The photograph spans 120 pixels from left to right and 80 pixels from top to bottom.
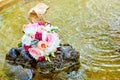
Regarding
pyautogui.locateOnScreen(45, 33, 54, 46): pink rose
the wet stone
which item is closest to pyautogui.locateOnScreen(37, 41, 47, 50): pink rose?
pyautogui.locateOnScreen(45, 33, 54, 46): pink rose

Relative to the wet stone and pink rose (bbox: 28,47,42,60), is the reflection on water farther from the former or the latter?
pink rose (bbox: 28,47,42,60)

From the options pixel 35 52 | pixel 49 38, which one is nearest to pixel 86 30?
pixel 49 38

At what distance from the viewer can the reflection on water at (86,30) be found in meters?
3.35

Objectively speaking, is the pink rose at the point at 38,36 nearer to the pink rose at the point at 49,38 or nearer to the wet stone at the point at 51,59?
the pink rose at the point at 49,38

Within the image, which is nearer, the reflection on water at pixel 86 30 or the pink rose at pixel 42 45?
the pink rose at pixel 42 45

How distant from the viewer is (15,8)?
492cm

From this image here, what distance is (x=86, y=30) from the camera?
414 cm

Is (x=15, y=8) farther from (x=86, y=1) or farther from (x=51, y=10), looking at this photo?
(x=86, y=1)

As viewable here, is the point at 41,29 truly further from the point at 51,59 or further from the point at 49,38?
the point at 51,59

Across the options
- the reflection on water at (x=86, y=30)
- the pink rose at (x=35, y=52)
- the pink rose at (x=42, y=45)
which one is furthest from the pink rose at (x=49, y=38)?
the reflection on water at (x=86, y=30)

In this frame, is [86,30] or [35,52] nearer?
[35,52]

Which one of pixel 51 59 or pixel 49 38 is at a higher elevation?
pixel 49 38

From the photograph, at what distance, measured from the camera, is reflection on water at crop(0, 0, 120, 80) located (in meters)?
3.35

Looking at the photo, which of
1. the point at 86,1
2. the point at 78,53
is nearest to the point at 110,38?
the point at 78,53
